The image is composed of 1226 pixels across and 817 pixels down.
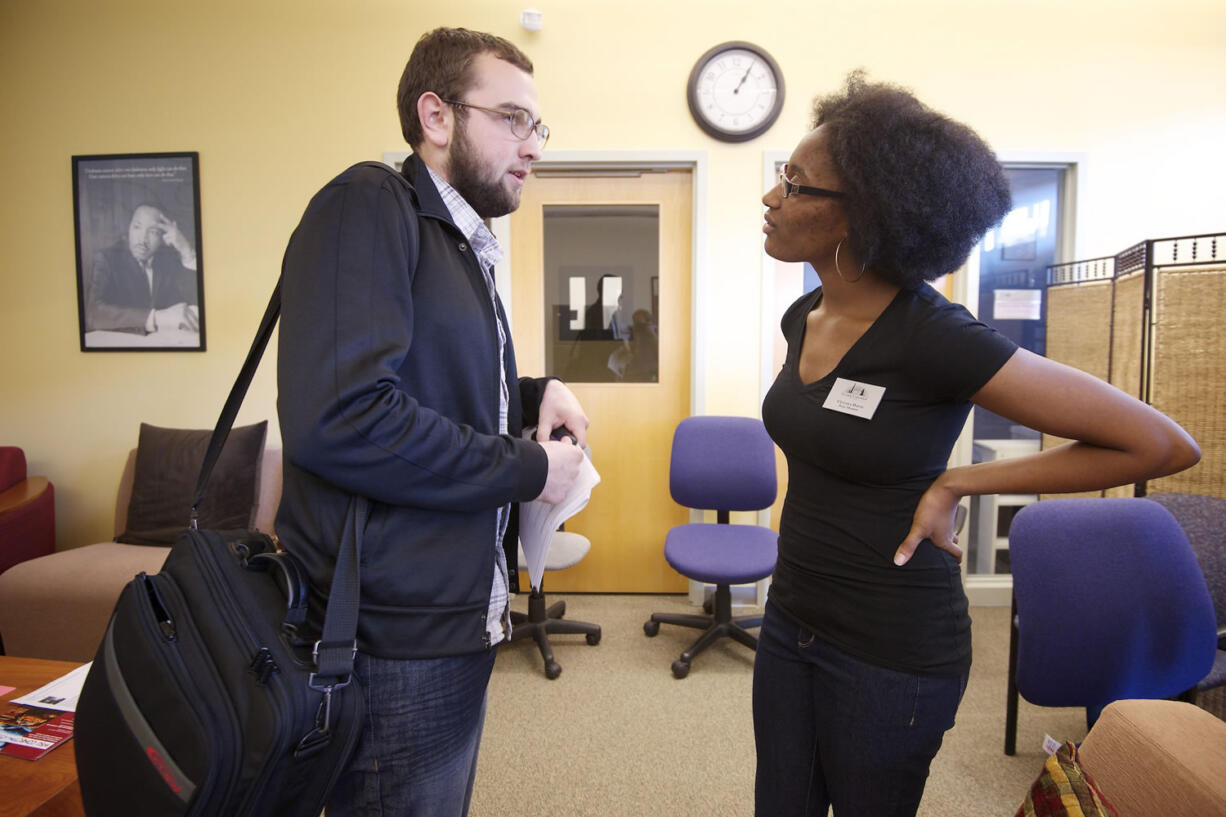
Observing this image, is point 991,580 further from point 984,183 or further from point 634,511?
point 984,183

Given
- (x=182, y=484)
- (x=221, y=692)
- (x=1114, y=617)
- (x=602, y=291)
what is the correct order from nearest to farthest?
(x=221, y=692) → (x=1114, y=617) → (x=182, y=484) → (x=602, y=291)

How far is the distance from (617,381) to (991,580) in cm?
225

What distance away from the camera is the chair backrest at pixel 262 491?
292cm

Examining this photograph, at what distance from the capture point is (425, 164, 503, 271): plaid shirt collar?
2.94 feet

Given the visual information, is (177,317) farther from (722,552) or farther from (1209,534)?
(1209,534)

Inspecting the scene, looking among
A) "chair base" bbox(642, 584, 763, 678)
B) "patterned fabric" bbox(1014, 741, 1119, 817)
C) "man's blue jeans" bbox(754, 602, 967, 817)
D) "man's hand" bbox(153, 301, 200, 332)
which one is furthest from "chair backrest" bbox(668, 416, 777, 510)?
"man's hand" bbox(153, 301, 200, 332)

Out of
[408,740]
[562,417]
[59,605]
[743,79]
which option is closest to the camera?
[408,740]

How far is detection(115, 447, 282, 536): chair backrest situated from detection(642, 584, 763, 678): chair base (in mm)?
1831

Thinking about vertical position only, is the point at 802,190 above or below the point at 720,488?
above

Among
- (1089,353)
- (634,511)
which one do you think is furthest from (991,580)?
(634,511)

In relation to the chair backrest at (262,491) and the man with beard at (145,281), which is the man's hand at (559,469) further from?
the man with beard at (145,281)

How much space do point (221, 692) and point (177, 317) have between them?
327 cm

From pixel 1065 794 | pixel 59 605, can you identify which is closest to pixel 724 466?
pixel 1065 794

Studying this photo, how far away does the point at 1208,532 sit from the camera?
6.59 ft
